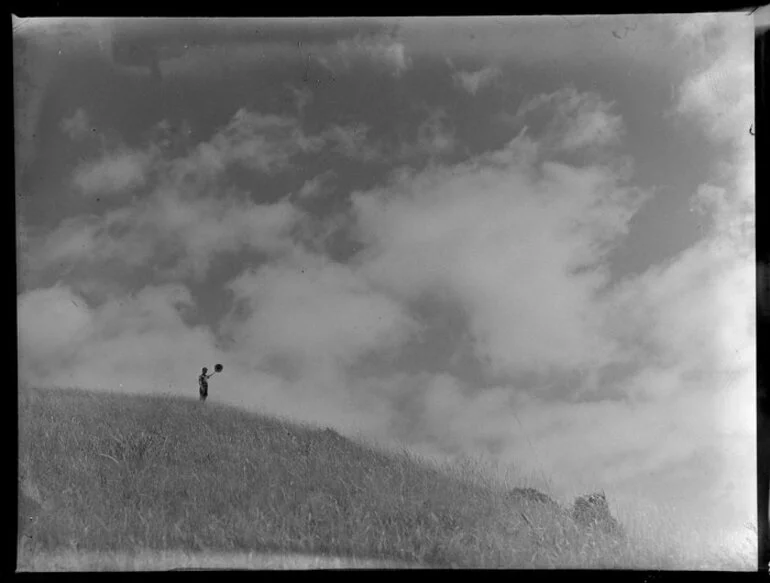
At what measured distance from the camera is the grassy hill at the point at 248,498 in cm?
213

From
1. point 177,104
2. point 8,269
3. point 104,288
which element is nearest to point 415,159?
point 177,104

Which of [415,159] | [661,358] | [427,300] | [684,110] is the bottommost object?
[661,358]

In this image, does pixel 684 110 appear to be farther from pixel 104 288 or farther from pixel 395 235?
pixel 104 288

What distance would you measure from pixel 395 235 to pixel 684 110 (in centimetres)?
122

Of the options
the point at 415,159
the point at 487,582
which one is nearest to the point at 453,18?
the point at 415,159

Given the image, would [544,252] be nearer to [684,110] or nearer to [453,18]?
[684,110]

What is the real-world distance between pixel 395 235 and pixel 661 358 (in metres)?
1.13

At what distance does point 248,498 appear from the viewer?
215 centimetres

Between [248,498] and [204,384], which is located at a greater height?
[204,384]

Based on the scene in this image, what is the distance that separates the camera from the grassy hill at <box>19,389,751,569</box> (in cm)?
213

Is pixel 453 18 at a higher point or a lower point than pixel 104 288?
higher

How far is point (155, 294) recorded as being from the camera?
215 centimetres

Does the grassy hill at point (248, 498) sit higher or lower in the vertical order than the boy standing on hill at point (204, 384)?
lower

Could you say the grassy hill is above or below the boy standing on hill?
below
